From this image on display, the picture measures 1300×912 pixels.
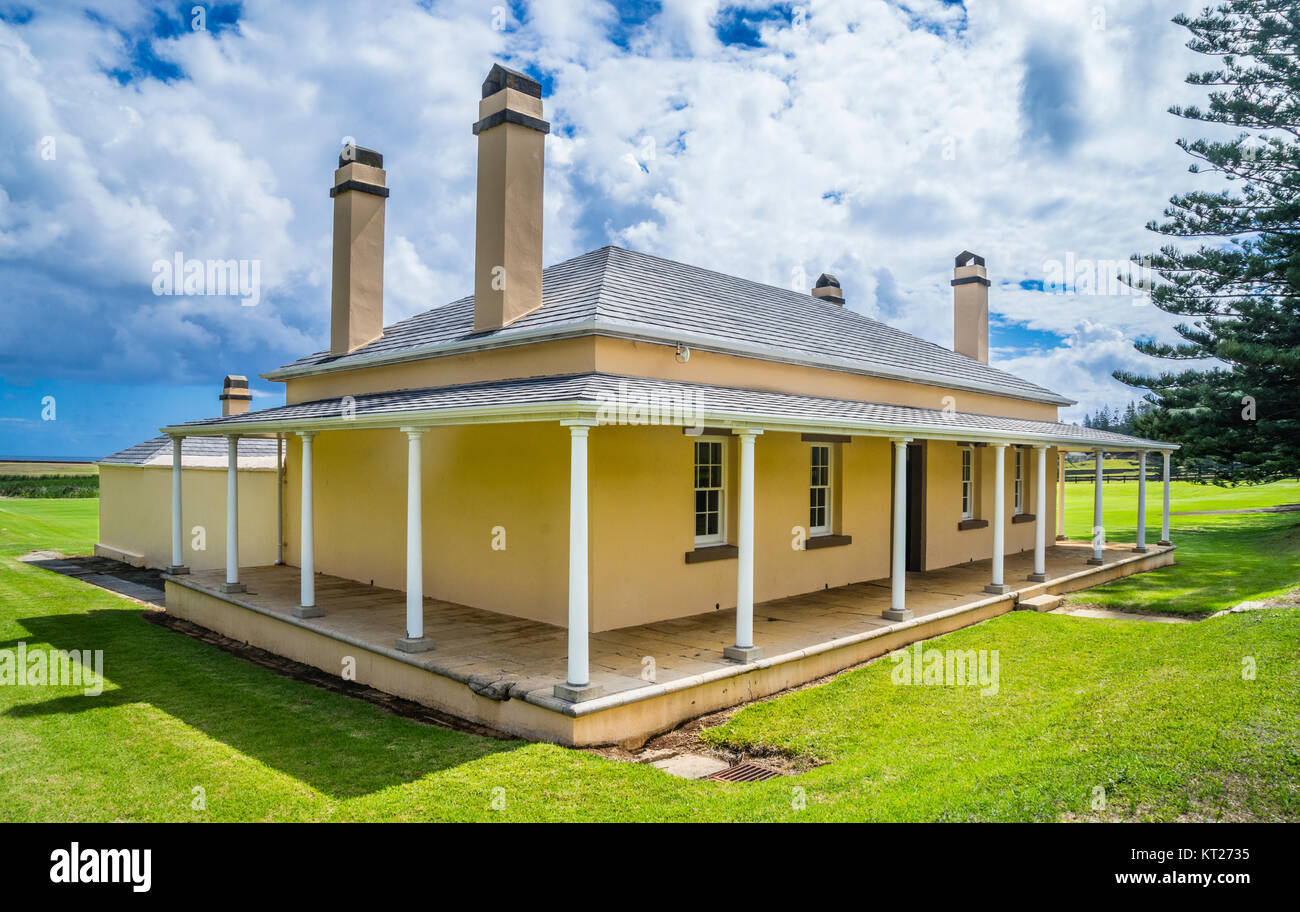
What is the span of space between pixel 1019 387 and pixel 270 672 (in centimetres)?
1738

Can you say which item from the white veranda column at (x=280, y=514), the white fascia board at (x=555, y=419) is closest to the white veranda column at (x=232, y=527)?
the white fascia board at (x=555, y=419)

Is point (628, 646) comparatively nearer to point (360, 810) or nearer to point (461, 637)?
point (461, 637)

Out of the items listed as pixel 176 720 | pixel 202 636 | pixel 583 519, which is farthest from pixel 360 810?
pixel 202 636

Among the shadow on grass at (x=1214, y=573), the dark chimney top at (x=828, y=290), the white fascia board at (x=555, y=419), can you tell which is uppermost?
A: the dark chimney top at (x=828, y=290)

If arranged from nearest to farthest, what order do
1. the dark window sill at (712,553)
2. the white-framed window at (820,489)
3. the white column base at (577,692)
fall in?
the white column base at (577,692) < the dark window sill at (712,553) < the white-framed window at (820,489)

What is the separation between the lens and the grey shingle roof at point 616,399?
7.88m

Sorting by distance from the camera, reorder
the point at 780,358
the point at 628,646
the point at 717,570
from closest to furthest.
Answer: the point at 628,646, the point at 717,570, the point at 780,358

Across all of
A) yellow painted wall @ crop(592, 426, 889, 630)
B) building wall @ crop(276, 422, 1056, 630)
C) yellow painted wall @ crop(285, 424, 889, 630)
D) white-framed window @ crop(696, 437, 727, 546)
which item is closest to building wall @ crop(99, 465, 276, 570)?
building wall @ crop(276, 422, 1056, 630)

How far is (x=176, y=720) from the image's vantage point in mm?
7703

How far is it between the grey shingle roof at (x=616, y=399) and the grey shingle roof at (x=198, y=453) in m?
5.86

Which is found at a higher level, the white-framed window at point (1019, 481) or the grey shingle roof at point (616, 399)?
the grey shingle roof at point (616, 399)

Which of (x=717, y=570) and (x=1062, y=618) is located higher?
(x=717, y=570)

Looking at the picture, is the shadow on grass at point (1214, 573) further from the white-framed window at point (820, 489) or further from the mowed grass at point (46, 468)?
the mowed grass at point (46, 468)
